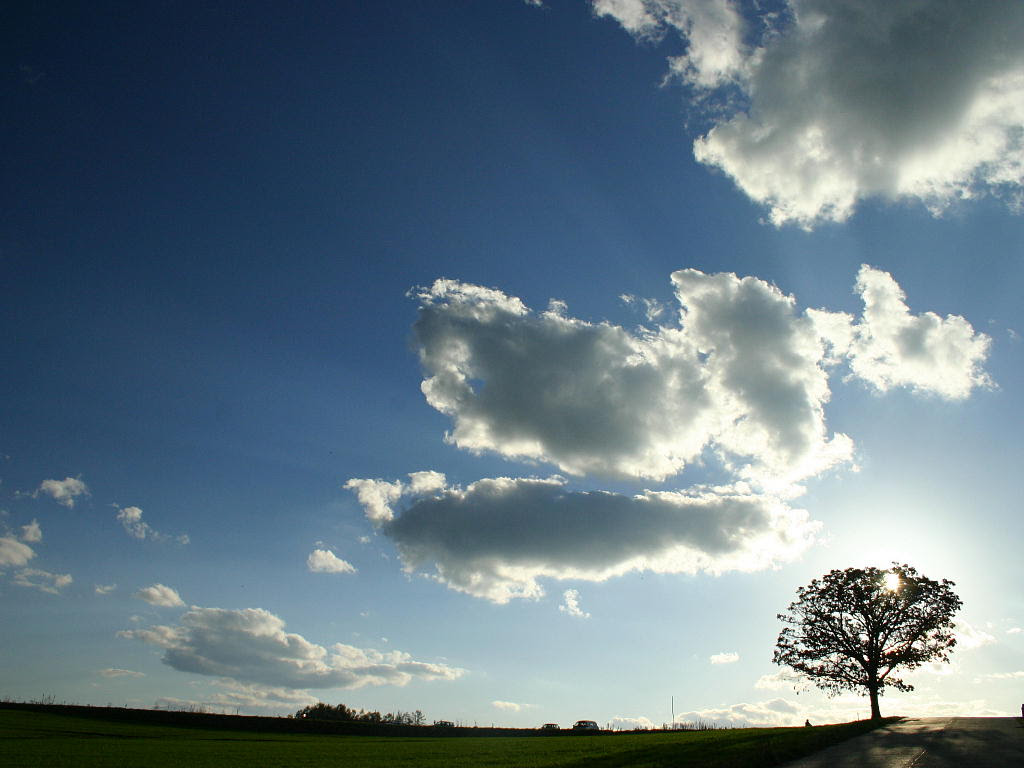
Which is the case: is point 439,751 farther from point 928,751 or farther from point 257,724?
point 257,724

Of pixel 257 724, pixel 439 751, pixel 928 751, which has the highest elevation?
pixel 928 751

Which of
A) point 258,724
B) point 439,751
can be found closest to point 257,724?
point 258,724

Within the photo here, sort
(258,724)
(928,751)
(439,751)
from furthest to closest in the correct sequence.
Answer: (258,724) → (439,751) → (928,751)

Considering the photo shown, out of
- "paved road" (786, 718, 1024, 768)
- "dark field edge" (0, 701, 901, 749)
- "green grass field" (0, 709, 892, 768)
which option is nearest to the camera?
"paved road" (786, 718, 1024, 768)

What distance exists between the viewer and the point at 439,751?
4819cm

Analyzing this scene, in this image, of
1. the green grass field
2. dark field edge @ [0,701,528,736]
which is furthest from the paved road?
dark field edge @ [0,701,528,736]

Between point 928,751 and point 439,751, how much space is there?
35833 millimetres

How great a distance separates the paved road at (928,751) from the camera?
765 inches

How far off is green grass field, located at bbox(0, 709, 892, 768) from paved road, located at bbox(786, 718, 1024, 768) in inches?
61.1

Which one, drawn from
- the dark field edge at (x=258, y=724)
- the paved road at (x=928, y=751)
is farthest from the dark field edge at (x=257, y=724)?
the paved road at (x=928, y=751)

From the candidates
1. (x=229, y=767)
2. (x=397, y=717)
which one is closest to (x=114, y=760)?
(x=229, y=767)

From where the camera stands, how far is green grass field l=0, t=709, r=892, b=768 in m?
25.5

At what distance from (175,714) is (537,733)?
57.3m

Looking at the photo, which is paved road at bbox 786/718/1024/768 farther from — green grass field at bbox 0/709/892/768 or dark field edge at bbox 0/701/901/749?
dark field edge at bbox 0/701/901/749
